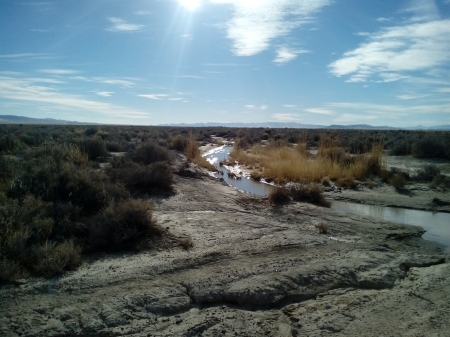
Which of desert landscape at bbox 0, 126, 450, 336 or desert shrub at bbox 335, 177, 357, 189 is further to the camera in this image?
desert shrub at bbox 335, 177, 357, 189

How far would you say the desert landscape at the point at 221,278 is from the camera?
5.61 m

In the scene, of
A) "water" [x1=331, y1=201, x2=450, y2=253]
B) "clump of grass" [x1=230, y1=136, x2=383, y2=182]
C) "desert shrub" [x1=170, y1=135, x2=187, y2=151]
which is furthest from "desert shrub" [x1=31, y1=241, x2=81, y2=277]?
"desert shrub" [x1=170, y1=135, x2=187, y2=151]

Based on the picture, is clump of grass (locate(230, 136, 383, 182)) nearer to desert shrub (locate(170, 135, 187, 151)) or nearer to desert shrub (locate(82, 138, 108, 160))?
desert shrub (locate(82, 138, 108, 160))

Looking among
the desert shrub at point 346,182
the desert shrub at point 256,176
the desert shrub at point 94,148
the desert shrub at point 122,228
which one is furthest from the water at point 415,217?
the desert shrub at point 94,148

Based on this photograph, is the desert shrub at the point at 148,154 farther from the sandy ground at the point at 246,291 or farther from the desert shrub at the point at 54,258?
the desert shrub at the point at 54,258

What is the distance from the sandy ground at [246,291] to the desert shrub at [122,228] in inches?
20.7

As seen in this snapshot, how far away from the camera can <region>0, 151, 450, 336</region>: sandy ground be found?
555 centimetres

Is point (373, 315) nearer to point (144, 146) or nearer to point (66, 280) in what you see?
point (66, 280)

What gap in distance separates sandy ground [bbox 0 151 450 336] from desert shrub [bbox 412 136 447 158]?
2041cm

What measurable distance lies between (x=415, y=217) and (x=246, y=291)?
9653 millimetres

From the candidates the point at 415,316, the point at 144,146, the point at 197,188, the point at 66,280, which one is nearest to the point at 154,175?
the point at 197,188

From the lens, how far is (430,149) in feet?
93.2

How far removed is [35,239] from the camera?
25.1 ft

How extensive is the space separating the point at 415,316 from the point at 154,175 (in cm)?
1042
